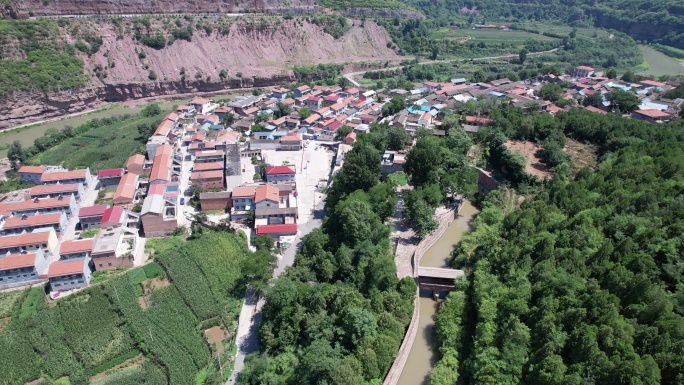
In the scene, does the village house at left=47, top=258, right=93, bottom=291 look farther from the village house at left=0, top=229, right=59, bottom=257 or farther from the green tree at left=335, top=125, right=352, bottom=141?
the green tree at left=335, top=125, right=352, bottom=141

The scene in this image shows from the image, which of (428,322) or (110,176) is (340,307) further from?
(110,176)

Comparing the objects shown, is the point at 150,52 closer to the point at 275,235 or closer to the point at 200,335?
the point at 275,235

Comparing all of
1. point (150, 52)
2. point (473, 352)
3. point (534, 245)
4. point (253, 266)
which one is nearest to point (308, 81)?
point (150, 52)

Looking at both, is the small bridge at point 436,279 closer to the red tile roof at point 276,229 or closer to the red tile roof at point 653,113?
the red tile roof at point 276,229

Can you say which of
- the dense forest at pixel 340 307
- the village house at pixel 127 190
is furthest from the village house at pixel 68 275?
the dense forest at pixel 340 307

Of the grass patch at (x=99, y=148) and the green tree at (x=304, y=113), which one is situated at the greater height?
the green tree at (x=304, y=113)

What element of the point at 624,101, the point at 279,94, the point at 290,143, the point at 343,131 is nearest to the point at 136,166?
the point at 290,143
